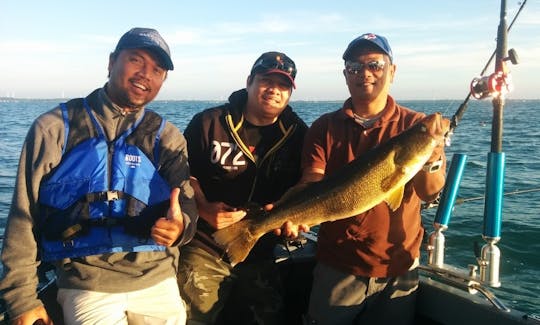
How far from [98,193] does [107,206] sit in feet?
0.41

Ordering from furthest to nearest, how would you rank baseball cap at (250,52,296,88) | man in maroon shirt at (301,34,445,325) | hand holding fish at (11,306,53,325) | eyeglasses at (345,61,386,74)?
baseball cap at (250,52,296,88) → eyeglasses at (345,61,386,74) → man in maroon shirt at (301,34,445,325) → hand holding fish at (11,306,53,325)

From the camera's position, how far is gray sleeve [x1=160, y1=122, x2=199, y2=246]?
13.1ft

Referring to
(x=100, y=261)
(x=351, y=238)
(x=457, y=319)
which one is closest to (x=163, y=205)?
(x=100, y=261)

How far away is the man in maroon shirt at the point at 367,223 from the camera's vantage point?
165 inches

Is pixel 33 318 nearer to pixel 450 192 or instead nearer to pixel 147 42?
pixel 147 42

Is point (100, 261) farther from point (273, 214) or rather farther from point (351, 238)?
point (351, 238)

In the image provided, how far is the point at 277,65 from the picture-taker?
4805 millimetres

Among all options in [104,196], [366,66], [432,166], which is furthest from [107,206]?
[432,166]

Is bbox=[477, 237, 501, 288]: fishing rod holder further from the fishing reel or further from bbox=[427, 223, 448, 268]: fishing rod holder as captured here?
the fishing reel

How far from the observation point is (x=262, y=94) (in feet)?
15.8

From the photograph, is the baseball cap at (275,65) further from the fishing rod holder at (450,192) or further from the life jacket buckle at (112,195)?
the life jacket buckle at (112,195)

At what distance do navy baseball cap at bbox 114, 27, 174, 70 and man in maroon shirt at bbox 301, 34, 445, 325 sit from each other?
62.6 inches

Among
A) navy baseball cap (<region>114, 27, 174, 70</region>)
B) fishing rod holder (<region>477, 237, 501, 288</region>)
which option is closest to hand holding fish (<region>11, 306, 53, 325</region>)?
navy baseball cap (<region>114, 27, 174, 70</region>)

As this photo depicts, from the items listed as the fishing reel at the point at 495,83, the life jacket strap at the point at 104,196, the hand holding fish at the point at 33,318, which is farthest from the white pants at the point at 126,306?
the fishing reel at the point at 495,83
